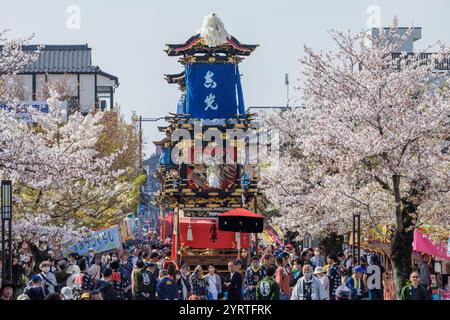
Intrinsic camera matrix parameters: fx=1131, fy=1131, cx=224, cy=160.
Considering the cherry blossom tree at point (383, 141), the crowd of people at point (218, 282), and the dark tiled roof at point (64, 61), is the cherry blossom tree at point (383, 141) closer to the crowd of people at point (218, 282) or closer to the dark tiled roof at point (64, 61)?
the crowd of people at point (218, 282)

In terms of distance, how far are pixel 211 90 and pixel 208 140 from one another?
3.20m

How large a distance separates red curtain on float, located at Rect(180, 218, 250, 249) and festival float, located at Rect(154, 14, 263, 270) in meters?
0.05

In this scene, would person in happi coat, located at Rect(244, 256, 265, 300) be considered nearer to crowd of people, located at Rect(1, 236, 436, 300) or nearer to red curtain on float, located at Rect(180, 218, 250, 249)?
crowd of people, located at Rect(1, 236, 436, 300)

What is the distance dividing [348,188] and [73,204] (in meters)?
9.73

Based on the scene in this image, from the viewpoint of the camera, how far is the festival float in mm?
42625

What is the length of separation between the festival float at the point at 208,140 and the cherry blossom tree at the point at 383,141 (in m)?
9.12

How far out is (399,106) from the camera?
27812 millimetres

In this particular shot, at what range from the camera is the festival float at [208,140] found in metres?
42.6

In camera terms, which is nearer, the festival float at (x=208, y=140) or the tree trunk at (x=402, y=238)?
the tree trunk at (x=402, y=238)

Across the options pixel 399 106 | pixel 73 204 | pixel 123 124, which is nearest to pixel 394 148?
pixel 399 106

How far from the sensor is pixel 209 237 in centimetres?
3794

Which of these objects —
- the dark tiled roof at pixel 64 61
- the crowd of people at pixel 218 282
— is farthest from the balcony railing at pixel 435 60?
the dark tiled roof at pixel 64 61

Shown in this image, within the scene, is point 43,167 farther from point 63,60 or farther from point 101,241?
point 63,60
